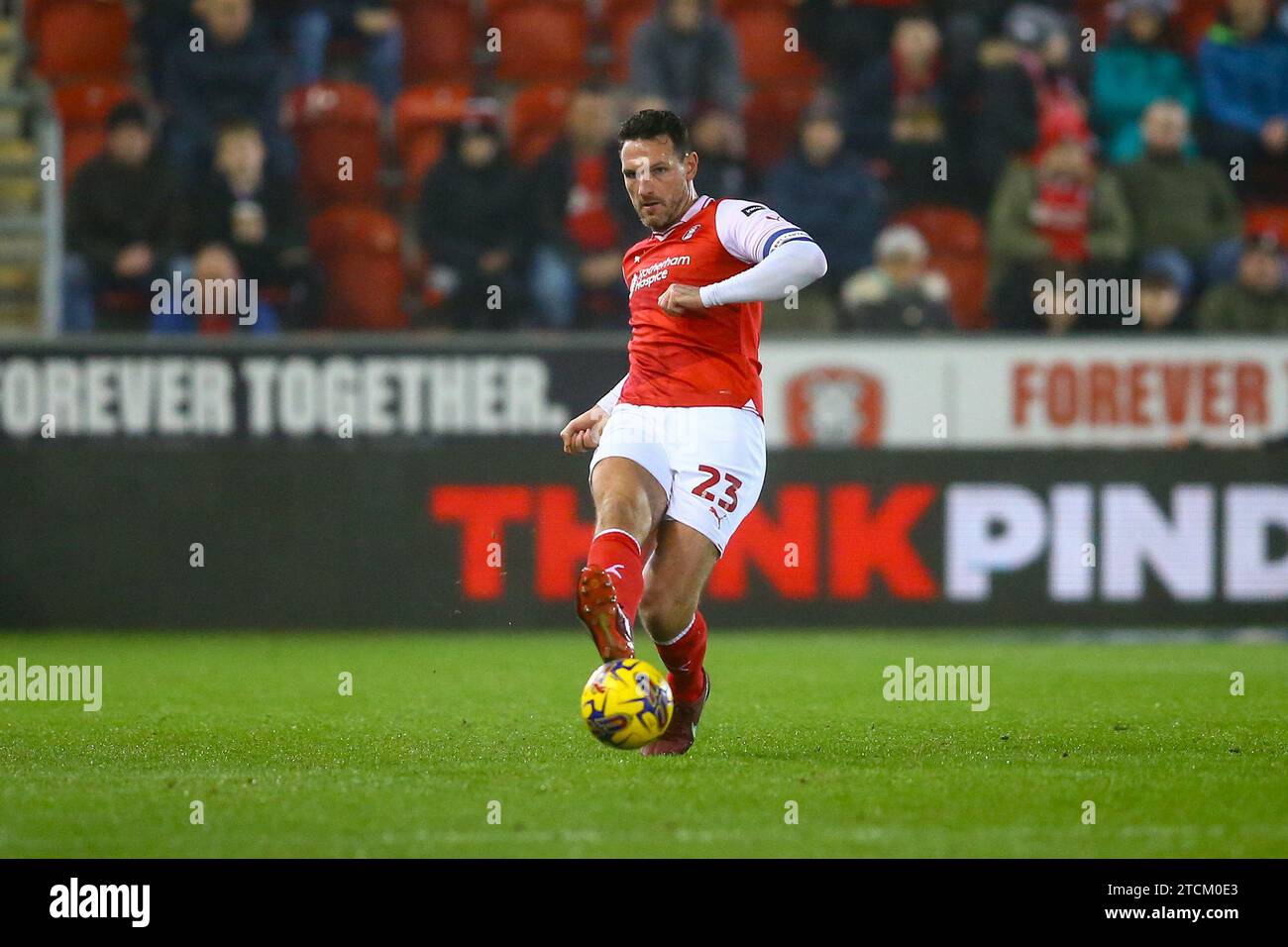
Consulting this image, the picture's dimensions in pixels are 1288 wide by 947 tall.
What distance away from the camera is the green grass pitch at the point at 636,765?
5.23 m

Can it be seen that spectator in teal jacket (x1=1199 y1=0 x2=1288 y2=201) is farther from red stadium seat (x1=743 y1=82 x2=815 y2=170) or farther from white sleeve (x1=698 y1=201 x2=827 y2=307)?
white sleeve (x1=698 y1=201 x2=827 y2=307)

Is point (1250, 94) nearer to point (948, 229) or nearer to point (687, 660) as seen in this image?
point (948, 229)

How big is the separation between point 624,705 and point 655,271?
5.69ft

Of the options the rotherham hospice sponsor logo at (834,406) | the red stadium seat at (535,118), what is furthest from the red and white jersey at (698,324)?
the red stadium seat at (535,118)

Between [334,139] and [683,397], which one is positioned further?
[334,139]

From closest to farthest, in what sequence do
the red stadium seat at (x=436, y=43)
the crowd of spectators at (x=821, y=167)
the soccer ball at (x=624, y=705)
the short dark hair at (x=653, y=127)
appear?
the soccer ball at (x=624, y=705), the short dark hair at (x=653, y=127), the crowd of spectators at (x=821, y=167), the red stadium seat at (x=436, y=43)

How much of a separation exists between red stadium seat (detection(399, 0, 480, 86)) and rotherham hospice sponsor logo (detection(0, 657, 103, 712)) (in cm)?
666

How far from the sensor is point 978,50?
48.5ft

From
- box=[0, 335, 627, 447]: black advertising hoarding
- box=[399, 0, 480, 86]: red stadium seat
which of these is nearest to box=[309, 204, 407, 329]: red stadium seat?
box=[0, 335, 627, 447]: black advertising hoarding

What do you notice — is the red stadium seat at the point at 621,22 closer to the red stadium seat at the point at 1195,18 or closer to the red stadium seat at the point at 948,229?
the red stadium seat at the point at 948,229

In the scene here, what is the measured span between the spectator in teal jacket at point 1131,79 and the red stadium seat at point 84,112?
746 cm

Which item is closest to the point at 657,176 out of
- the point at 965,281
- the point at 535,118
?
the point at 965,281
